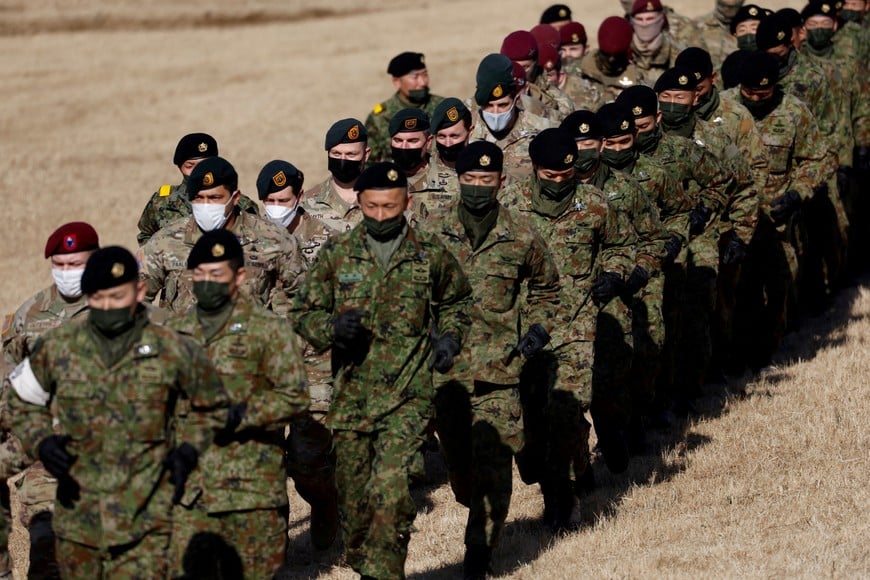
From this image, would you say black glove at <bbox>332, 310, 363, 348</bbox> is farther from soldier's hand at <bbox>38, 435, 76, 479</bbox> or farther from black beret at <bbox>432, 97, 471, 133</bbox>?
black beret at <bbox>432, 97, 471, 133</bbox>

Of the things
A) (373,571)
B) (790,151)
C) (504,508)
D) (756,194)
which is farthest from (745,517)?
(790,151)

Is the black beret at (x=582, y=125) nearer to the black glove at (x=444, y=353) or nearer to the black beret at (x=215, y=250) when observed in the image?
the black glove at (x=444, y=353)

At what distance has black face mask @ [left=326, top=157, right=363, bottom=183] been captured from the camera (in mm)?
13141

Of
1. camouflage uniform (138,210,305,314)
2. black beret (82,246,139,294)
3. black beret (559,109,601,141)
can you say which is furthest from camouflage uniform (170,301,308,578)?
black beret (559,109,601,141)

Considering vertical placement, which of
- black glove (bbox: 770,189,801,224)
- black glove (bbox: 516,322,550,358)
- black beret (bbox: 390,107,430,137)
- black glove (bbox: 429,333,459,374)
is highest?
black beret (bbox: 390,107,430,137)

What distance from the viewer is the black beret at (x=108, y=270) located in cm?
823

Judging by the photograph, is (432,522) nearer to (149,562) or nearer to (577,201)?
(577,201)

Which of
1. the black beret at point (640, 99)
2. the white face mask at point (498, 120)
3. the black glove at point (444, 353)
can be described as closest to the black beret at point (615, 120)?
the black beret at point (640, 99)

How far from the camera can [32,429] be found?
8.33 meters

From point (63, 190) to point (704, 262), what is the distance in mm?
17866

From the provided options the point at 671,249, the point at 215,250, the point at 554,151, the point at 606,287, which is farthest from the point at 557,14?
the point at 215,250

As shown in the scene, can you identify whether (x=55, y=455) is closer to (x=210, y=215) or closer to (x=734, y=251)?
(x=210, y=215)

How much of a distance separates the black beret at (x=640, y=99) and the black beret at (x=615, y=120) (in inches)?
6.7

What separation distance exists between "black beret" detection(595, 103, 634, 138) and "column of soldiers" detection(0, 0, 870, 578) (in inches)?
1.2
